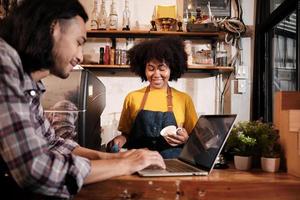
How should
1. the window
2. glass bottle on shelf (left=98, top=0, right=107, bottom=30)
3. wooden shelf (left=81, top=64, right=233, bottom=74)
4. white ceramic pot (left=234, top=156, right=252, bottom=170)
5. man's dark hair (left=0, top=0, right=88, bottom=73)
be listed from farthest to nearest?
glass bottle on shelf (left=98, top=0, right=107, bottom=30), wooden shelf (left=81, top=64, right=233, bottom=74), the window, white ceramic pot (left=234, top=156, right=252, bottom=170), man's dark hair (left=0, top=0, right=88, bottom=73)

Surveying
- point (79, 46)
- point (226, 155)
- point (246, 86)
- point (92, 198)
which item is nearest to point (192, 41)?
point (246, 86)

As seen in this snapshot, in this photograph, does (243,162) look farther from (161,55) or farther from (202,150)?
(161,55)

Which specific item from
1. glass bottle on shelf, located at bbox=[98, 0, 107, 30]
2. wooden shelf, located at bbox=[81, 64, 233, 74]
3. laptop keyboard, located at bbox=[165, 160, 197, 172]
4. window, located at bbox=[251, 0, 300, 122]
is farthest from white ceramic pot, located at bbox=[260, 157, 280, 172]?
glass bottle on shelf, located at bbox=[98, 0, 107, 30]

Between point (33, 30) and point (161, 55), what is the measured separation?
4.07ft

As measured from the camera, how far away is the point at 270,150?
48.4 inches

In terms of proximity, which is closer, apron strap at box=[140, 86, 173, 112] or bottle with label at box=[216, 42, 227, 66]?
apron strap at box=[140, 86, 173, 112]

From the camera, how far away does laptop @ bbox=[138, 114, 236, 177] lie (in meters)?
1.14

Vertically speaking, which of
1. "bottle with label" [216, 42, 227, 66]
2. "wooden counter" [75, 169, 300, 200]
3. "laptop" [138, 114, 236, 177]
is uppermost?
"bottle with label" [216, 42, 227, 66]

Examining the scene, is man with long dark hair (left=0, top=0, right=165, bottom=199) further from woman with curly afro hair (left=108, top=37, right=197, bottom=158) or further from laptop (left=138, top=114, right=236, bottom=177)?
woman with curly afro hair (left=108, top=37, right=197, bottom=158)

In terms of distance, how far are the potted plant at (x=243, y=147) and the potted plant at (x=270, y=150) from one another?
4cm

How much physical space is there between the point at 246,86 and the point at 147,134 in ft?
5.44

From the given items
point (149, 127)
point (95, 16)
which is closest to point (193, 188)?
point (149, 127)

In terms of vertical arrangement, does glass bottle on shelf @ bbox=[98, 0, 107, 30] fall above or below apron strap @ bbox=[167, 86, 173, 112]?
above

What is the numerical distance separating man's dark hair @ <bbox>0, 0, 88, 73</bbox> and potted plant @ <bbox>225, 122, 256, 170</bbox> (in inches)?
28.8
